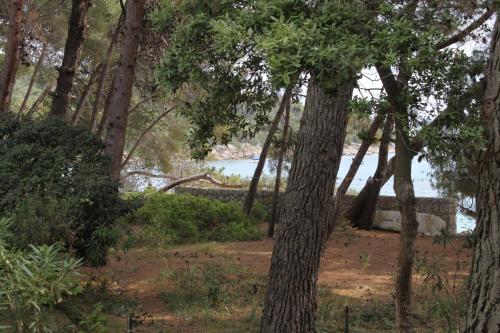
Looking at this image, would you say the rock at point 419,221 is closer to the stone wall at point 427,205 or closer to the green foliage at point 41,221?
the stone wall at point 427,205

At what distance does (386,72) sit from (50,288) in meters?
2.42

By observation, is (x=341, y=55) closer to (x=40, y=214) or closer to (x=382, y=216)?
(x=40, y=214)

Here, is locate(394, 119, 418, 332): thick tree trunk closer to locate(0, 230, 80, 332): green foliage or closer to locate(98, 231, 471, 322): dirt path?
locate(0, 230, 80, 332): green foliage

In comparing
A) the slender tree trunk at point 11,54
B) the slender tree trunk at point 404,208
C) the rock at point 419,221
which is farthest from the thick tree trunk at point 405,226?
the rock at point 419,221

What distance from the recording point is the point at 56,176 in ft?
22.6

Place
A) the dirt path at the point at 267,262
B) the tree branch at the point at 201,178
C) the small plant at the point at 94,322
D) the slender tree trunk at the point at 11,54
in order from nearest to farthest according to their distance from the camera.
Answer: the small plant at the point at 94,322 → the dirt path at the point at 267,262 → the slender tree trunk at the point at 11,54 → the tree branch at the point at 201,178

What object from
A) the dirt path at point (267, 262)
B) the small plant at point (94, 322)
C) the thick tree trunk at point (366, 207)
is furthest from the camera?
the thick tree trunk at point (366, 207)

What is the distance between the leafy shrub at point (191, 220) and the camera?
1296 centimetres

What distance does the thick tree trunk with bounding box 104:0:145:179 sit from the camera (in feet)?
28.8

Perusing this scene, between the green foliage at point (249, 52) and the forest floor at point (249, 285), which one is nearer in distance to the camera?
the green foliage at point (249, 52)

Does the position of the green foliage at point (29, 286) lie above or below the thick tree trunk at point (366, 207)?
below

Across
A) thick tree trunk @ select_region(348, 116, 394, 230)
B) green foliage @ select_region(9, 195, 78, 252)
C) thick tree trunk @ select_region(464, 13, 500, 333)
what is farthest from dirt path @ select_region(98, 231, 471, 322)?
thick tree trunk @ select_region(464, 13, 500, 333)

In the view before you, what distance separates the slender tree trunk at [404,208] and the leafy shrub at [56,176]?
3.19 metres

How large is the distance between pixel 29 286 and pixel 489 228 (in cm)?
256
